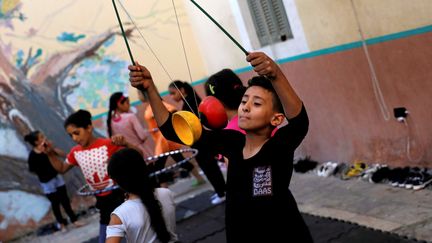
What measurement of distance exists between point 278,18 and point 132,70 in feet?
15.9

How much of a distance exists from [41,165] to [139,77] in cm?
Answer: 540

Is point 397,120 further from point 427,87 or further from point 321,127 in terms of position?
point 321,127

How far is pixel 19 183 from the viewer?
8.23 m

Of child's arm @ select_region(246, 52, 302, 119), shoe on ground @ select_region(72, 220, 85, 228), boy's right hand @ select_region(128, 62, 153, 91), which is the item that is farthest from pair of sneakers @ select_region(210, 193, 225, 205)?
child's arm @ select_region(246, 52, 302, 119)

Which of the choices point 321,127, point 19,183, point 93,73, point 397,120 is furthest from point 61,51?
point 397,120

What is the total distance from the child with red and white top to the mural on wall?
4.40m

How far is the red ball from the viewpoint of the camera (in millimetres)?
2988

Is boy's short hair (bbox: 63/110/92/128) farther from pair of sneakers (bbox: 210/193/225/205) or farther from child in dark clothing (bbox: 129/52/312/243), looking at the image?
pair of sneakers (bbox: 210/193/225/205)

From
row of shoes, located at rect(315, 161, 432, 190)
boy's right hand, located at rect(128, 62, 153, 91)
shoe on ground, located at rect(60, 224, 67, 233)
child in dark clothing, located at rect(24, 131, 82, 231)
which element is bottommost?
shoe on ground, located at rect(60, 224, 67, 233)

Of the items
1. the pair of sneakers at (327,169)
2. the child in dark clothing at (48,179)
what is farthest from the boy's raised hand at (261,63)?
the child in dark clothing at (48,179)

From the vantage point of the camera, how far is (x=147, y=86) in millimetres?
2477

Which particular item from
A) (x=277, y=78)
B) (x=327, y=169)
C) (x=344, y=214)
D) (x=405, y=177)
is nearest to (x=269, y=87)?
(x=277, y=78)

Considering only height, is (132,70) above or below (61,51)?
below

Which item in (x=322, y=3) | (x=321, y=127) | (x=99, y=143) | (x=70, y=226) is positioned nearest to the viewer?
(x=99, y=143)
